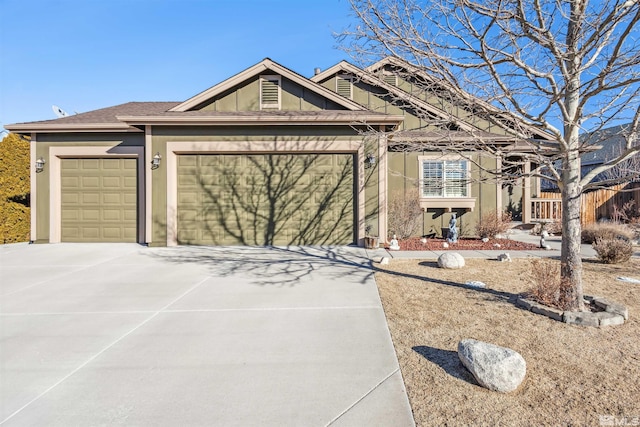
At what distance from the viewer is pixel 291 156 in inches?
385

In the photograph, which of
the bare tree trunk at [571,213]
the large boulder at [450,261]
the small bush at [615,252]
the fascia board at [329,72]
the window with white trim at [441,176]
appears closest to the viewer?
the bare tree trunk at [571,213]

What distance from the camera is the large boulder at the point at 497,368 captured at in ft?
8.41

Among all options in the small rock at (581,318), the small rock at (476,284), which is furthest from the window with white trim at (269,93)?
the small rock at (581,318)

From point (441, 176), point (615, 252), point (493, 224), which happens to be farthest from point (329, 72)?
point (615, 252)

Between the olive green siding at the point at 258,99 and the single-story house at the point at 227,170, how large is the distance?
0.11ft

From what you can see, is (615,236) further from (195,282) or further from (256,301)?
(195,282)

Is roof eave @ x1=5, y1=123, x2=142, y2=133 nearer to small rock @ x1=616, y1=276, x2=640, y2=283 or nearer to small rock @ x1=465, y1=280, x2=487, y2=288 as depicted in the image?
small rock @ x1=465, y1=280, x2=487, y2=288

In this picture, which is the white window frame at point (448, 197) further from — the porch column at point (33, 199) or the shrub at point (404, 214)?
the porch column at point (33, 199)

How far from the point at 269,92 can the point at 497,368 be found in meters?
9.76

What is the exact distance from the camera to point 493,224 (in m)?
10.6

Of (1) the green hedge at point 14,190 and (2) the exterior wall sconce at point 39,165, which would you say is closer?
(2) the exterior wall sconce at point 39,165

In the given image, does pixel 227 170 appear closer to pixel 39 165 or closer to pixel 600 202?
pixel 39 165

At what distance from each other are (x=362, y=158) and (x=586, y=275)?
5.98m

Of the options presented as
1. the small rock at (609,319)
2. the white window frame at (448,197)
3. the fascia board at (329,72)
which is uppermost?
the fascia board at (329,72)
